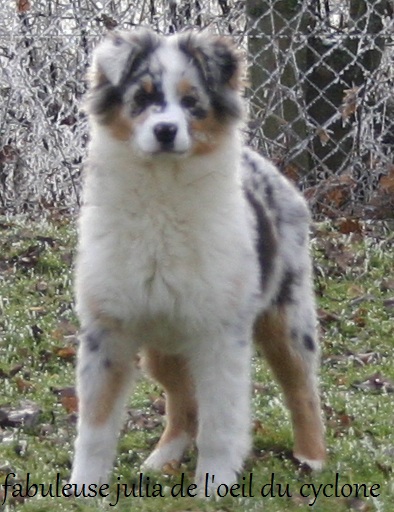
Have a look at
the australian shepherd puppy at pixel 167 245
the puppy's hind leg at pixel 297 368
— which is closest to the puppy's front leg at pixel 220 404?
the australian shepherd puppy at pixel 167 245

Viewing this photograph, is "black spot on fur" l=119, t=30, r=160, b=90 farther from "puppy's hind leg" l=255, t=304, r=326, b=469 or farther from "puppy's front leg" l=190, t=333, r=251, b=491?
"puppy's hind leg" l=255, t=304, r=326, b=469

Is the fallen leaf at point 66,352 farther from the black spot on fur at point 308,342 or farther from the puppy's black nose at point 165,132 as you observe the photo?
the puppy's black nose at point 165,132

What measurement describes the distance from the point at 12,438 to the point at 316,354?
143 centimetres

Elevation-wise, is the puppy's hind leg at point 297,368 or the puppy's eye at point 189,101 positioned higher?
the puppy's eye at point 189,101

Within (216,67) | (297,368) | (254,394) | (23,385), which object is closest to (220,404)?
(297,368)

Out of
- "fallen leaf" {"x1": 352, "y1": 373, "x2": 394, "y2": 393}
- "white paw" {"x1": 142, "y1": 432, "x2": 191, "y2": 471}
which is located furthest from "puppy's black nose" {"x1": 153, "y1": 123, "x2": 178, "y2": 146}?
"fallen leaf" {"x1": 352, "y1": 373, "x2": 394, "y2": 393}

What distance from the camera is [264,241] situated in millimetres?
5410

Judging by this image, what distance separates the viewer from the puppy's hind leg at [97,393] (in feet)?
16.3

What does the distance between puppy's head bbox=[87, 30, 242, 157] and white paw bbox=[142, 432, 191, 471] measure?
137cm

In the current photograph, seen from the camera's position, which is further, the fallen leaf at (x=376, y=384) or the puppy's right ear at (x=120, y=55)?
the fallen leaf at (x=376, y=384)

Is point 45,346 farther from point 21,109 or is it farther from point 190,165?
point 21,109

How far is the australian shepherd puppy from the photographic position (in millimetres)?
4898

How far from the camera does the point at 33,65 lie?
1101cm

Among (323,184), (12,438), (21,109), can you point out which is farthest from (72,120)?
(12,438)
